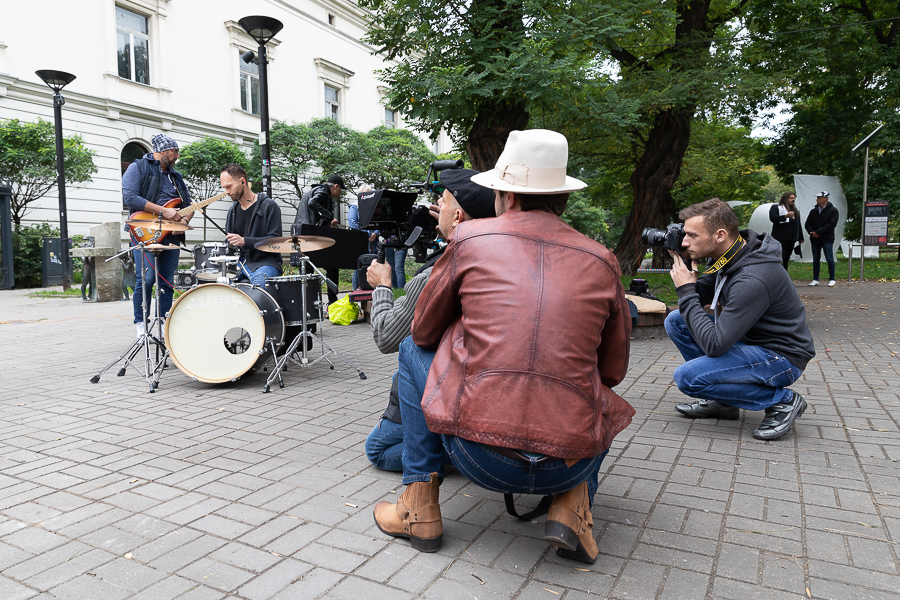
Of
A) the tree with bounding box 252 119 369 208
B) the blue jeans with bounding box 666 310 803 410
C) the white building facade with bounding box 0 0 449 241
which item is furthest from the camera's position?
the tree with bounding box 252 119 369 208

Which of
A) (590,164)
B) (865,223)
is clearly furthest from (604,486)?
(865,223)

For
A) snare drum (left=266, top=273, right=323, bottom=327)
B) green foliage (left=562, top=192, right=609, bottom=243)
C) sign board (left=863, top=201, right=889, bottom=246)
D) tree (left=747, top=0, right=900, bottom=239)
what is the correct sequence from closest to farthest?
snare drum (left=266, top=273, right=323, bottom=327), tree (left=747, top=0, right=900, bottom=239), sign board (left=863, top=201, right=889, bottom=246), green foliage (left=562, top=192, right=609, bottom=243)

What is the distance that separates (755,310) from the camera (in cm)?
361

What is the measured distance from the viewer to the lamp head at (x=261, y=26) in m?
7.97

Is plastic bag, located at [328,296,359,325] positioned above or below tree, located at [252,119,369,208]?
below

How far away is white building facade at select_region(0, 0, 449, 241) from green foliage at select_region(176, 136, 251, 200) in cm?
155

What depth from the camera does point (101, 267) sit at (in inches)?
484

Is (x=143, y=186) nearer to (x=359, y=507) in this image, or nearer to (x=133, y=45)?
(x=359, y=507)

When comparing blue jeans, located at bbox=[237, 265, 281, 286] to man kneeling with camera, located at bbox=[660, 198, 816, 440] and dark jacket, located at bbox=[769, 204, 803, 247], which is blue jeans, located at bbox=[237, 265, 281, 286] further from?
dark jacket, located at bbox=[769, 204, 803, 247]

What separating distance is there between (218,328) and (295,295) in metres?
0.75

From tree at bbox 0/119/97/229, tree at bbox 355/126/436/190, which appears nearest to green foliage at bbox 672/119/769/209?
tree at bbox 355/126/436/190

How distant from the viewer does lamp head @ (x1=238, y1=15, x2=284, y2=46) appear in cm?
797

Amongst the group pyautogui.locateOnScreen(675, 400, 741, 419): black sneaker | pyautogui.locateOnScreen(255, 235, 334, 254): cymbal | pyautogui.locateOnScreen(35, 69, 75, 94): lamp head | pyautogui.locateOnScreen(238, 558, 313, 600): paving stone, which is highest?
pyautogui.locateOnScreen(35, 69, 75, 94): lamp head

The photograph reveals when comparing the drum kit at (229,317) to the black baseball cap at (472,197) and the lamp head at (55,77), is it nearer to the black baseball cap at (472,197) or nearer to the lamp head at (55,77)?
the black baseball cap at (472,197)
